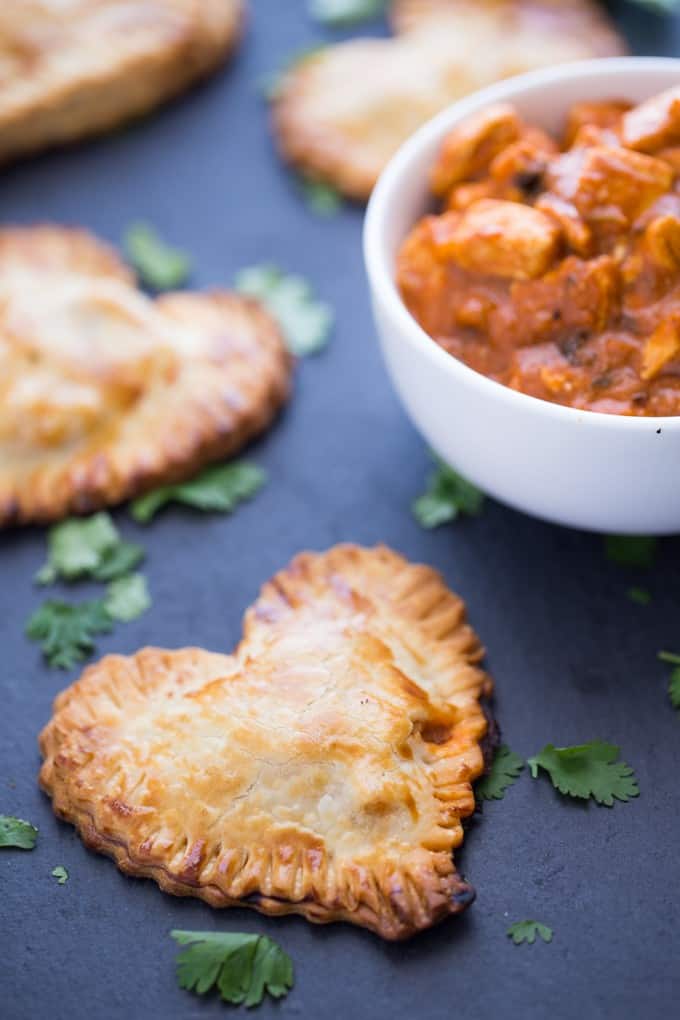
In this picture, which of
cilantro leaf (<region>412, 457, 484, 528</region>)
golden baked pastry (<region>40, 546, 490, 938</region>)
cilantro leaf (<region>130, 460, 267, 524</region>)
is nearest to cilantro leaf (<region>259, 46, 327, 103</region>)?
cilantro leaf (<region>130, 460, 267, 524</region>)

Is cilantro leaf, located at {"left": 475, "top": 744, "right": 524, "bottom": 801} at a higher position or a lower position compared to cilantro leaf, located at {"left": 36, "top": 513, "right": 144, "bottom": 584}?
lower

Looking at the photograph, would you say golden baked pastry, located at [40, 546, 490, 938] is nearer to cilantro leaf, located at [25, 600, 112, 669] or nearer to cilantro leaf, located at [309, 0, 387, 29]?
cilantro leaf, located at [25, 600, 112, 669]

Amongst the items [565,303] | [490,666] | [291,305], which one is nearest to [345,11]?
[291,305]

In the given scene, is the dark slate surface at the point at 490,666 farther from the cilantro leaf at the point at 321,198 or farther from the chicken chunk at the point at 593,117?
the chicken chunk at the point at 593,117

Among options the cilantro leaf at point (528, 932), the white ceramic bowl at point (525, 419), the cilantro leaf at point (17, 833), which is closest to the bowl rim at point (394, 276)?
the white ceramic bowl at point (525, 419)

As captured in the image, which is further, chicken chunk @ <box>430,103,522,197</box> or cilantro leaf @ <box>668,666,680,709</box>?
chicken chunk @ <box>430,103,522,197</box>

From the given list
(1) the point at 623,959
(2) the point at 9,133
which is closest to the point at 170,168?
(2) the point at 9,133
